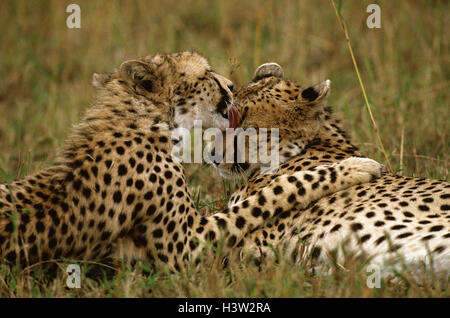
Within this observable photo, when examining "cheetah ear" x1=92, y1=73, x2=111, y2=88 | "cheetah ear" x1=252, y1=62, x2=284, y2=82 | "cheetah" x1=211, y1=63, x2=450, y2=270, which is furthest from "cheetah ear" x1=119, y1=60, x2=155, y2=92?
"cheetah ear" x1=252, y1=62, x2=284, y2=82

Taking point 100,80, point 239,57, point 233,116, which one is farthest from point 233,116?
point 239,57

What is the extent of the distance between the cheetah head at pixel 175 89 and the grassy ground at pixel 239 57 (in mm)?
342

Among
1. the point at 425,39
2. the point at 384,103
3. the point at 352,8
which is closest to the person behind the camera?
the point at 384,103

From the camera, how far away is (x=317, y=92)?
3877mm

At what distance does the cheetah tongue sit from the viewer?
3.89 metres

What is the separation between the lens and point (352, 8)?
25.7 ft

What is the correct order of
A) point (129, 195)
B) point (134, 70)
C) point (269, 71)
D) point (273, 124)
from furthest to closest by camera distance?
point (269, 71)
point (273, 124)
point (134, 70)
point (129, 195)

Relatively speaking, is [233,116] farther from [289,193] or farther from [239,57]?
[239,57]

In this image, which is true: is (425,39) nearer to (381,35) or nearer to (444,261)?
(381,35)

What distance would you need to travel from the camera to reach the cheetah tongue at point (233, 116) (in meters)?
3.89

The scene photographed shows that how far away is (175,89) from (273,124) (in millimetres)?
632
